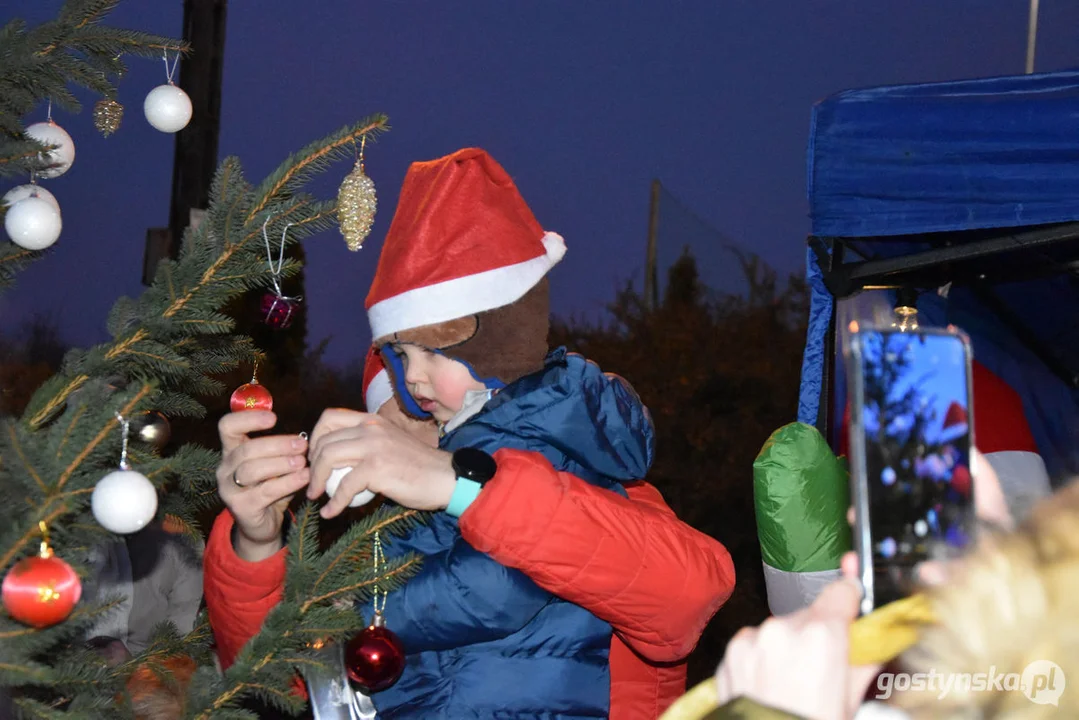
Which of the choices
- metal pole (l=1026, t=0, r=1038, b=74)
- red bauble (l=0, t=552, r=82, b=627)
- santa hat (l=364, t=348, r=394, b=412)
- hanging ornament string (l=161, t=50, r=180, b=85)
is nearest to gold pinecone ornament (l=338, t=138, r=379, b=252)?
hanging ornament string (l=161, t=50, r=180, b=85)

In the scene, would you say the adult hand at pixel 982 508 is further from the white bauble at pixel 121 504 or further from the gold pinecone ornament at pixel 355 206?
the gold pinecone ornament at pixel 355 206

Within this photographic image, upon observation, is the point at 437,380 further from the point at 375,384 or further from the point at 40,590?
the point at 40,590

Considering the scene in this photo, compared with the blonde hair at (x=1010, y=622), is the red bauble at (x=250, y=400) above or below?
below

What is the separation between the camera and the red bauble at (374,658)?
1.50 metres

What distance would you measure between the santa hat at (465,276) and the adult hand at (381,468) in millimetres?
372

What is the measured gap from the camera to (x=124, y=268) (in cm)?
808

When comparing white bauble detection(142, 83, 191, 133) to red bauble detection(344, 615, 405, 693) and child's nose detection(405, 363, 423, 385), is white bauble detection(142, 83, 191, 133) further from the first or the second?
red bauble detection(344, 615, 405, 693)

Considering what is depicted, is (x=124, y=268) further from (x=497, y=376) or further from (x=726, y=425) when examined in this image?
(x=497, y=376)

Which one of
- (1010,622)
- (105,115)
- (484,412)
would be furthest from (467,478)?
(105,115)

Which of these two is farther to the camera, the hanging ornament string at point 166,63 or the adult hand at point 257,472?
the hanging ornament string at point 166,63

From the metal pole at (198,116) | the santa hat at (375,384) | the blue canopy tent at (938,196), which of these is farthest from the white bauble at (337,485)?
the metal pole at (198,116)

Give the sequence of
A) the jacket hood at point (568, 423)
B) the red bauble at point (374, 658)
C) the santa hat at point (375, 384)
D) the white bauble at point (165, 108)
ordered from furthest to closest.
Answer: the santa hat at point (375, 384) < the white bauble at point (165, 108) < the jacket hood at point (568, 423) < the red bauble at point (374, 658)

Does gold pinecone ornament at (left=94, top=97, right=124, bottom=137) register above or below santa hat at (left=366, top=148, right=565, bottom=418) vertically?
above

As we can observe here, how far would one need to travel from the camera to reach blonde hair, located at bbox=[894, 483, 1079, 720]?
555 millimetres
